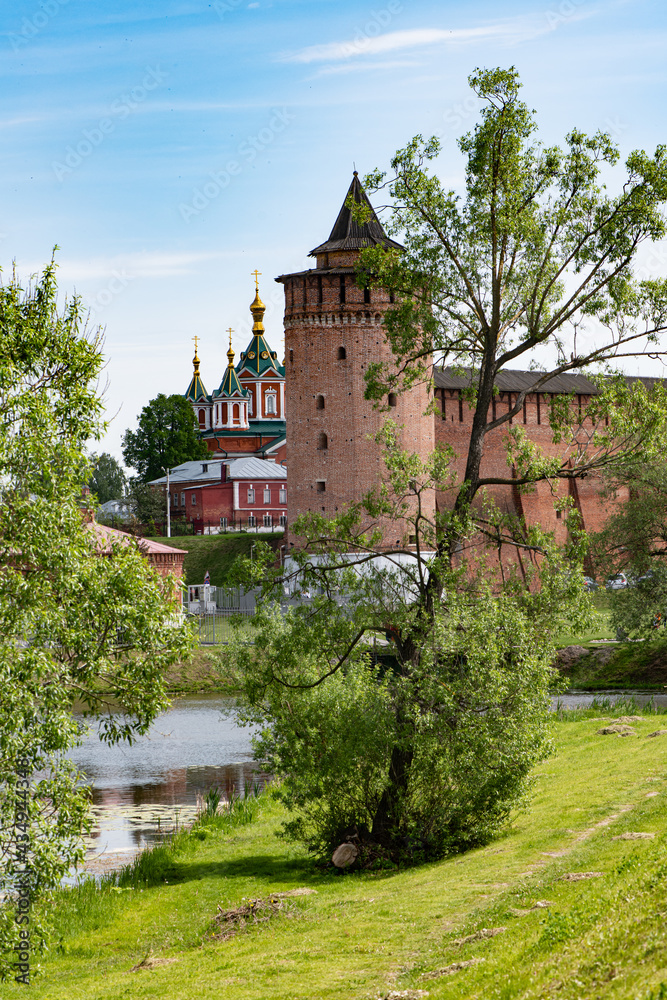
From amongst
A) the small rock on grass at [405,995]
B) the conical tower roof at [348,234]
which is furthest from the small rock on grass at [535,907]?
the conical tower roof at [348,234]

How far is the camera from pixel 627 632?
80.6 feet

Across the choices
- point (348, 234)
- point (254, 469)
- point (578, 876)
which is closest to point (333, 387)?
point (348, 234)

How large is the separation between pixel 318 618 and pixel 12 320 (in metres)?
4.62

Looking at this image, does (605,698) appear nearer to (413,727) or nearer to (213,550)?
(413,727)

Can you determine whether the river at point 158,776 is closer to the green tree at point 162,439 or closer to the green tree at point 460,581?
the green tree at point 460,581

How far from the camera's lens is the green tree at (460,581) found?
1065cm

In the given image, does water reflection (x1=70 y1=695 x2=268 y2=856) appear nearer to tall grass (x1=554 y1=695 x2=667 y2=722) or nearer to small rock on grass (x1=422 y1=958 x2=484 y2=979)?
tall grass (x1=554 y1=695 x2=667 y2=722)

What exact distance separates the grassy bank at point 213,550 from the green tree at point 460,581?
118 ft

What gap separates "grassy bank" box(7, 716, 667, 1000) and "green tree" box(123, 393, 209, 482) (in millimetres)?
56612

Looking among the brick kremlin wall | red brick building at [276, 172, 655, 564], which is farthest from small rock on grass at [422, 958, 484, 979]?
the brick kremlin wall

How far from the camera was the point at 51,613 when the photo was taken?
739 cm

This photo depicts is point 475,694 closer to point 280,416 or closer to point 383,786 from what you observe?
point 383,786

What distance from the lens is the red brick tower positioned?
34.9 metres

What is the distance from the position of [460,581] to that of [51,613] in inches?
199
